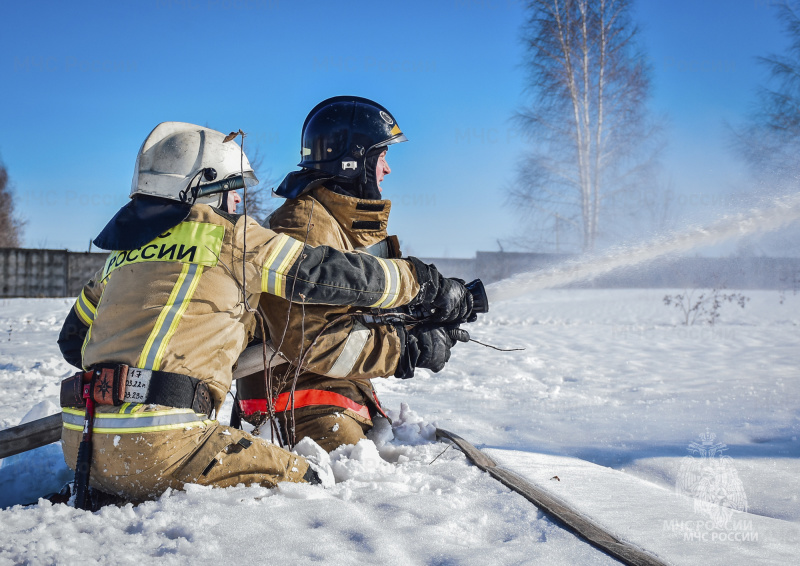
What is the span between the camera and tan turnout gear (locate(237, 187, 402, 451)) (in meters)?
2.54

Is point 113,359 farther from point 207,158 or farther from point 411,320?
point 411,320

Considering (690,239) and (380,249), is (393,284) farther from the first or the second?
(690,239)

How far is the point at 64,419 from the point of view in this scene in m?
2.05

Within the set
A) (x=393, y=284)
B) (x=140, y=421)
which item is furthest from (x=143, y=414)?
(x=393, y=284)

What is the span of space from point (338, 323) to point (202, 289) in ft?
2.54

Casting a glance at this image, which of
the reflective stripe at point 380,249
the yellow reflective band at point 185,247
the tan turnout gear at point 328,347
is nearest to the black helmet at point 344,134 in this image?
the tan turnout gear at point 328,347

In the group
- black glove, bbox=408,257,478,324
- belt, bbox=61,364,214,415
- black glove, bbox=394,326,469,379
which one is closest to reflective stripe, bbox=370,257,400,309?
black glove, bbox=408,257,478,324

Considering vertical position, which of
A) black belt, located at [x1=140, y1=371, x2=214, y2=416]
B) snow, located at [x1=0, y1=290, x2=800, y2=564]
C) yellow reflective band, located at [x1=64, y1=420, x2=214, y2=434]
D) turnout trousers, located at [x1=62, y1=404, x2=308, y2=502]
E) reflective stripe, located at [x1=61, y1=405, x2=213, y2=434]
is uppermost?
black belt, located at [x1=140, y1=371, x2=214, y2=416]

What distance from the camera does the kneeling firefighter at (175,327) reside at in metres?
1.90

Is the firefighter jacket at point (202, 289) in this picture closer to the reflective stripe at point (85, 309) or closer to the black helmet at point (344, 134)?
the reflective stripe at point (85, 309)

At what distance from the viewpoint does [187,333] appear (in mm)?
1982

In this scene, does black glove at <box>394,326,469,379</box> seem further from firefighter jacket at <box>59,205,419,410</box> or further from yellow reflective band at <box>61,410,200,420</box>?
yellow reflective band at <box>61,410,200,420</box>

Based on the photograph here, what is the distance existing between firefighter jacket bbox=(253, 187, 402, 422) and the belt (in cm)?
58

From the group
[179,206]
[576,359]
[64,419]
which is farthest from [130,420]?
[576,359]
